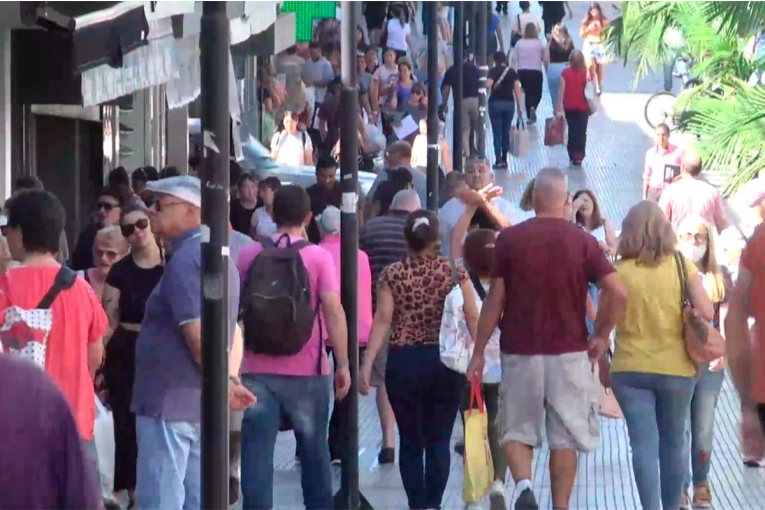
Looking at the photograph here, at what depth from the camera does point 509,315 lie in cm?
788

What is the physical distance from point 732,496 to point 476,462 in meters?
1.74

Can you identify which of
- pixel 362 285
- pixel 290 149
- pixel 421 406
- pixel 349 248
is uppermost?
pixel 290 149

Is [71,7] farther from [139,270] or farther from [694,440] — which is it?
[694,440]

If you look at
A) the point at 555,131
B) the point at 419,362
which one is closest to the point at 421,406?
the point at 419,362

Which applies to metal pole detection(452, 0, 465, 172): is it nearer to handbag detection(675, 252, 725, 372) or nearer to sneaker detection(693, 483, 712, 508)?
sneaker detection(693, 483, 712, 508)

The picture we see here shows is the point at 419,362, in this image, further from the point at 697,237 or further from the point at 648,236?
the point at 697,237

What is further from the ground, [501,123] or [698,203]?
[501,123]

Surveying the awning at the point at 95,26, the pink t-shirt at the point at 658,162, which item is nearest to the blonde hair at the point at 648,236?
the awning at the point at 95,26

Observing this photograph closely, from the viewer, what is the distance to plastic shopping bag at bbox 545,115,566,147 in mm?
25531

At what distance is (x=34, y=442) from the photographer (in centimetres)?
271

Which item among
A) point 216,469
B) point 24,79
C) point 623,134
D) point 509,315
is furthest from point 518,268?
point 623,134

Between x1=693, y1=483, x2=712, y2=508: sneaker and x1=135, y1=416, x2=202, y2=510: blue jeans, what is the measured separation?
359 cm

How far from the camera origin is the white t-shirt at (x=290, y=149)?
21.6 metres

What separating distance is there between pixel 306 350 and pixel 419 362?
1.05 metres
